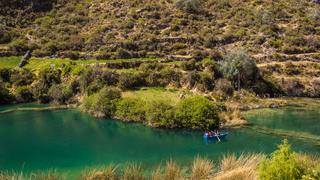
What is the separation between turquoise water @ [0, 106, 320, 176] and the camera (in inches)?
2078

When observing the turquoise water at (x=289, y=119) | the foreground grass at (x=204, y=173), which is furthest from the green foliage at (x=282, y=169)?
the turquoise water at (x=289, y=119)

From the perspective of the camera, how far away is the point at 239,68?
90125 millimetres

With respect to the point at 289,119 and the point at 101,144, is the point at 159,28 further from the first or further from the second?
the point at 101,144

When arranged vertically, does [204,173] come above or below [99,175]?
above

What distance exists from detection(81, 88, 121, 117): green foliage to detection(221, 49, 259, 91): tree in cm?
2544

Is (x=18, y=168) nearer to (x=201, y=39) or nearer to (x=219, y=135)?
(x=219, y=135)

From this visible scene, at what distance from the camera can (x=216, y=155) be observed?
5300cm

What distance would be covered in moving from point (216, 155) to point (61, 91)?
42.5 meters

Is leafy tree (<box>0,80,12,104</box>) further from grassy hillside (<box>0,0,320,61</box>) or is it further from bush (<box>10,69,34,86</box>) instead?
grassy hillside (<box>0,0,320,61</box>)

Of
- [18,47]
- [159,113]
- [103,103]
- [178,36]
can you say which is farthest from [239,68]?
[18,47]

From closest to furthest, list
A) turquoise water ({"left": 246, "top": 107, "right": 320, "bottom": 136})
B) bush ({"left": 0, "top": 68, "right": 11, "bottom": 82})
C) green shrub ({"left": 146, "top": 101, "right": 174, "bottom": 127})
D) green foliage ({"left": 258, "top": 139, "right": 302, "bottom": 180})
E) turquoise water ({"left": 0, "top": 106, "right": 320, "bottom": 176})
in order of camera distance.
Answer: green foliage ({"left": 258, "top": 139, "right": 302, "bottom": 180}) < turquoise water ({"left": 0, "top": 106, "right": 320, "bottom": 176}) < green shrub ({"left": 146, "top": 101, "right": 174, "bottom": 127}) < turquoise water ({"left": 246, "top": 107, "right": 320, "bottom": 136}) < bush ({"left": 0, "top": 68, "right": 11, "bottom": 82})

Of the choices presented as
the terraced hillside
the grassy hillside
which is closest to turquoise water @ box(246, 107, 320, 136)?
the terraced hillside

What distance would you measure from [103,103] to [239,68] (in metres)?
30.8

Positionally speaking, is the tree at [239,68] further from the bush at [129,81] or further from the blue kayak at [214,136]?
the blue kayak at [214,136]
